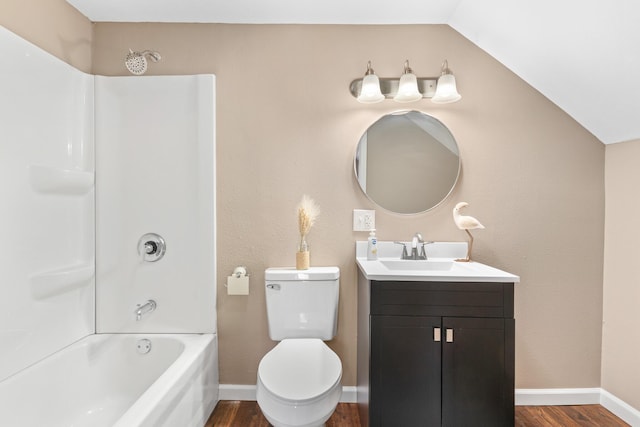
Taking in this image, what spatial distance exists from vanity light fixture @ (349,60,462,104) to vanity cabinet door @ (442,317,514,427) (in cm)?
121

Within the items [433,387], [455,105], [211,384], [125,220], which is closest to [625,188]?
[455,105]

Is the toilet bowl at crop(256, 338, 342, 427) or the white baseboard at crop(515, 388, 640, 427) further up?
the toilet bowl at crop(256, 338, 342, 427)

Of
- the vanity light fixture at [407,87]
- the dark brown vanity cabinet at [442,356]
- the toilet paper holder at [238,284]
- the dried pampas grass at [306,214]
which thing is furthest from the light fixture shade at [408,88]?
the toilet paper holder at [238,284]

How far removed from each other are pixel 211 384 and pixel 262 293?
58 cm

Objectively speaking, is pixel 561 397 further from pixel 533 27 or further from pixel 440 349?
pixel 533 27

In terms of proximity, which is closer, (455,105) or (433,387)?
(433,387)

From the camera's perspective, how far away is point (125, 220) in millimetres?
2072

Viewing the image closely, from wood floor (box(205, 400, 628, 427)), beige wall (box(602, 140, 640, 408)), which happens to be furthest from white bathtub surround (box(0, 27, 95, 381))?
beige wall (box(602, 140, 640, 408))

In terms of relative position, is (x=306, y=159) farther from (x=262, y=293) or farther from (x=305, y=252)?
(x=262, y=293)

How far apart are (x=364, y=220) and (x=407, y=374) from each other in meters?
0.88

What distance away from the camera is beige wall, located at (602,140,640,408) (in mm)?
1912

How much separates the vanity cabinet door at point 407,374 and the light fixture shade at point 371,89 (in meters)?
1.20

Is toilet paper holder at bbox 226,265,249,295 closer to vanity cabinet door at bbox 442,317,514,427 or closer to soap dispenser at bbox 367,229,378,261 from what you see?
soap dispenser at bbox 367,229,378,261

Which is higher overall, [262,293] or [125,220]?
[125,220]
